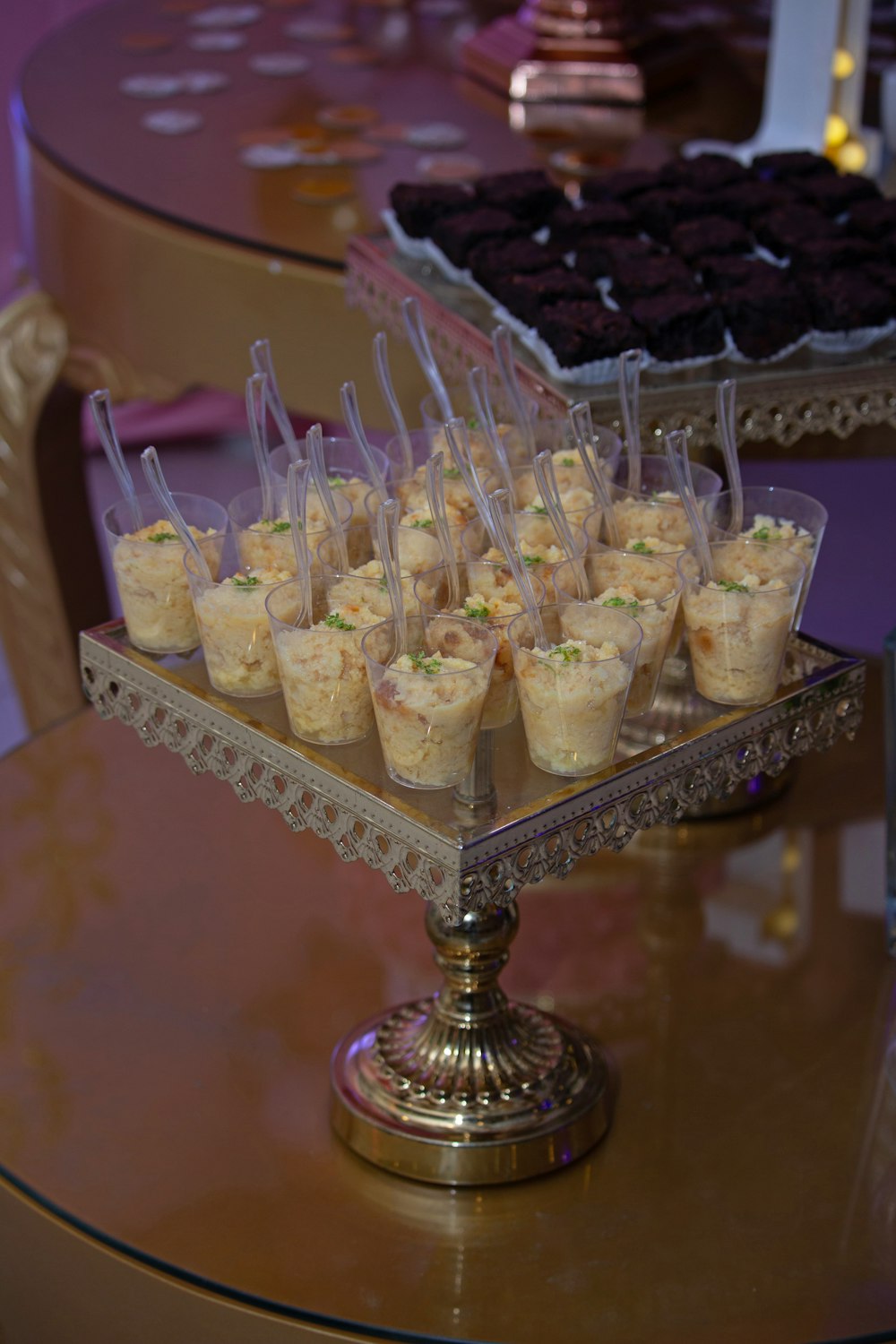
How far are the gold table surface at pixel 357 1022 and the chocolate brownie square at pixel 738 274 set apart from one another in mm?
527

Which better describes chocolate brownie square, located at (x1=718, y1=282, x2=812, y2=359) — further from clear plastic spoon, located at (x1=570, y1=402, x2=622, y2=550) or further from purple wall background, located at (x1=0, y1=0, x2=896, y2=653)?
clear plastic spoon, located at (x1=570, y1=402, x2=622, y2=550)

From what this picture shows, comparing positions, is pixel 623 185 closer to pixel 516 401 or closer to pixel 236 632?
pixel 516 401

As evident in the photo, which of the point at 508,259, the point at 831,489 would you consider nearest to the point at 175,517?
the point at 508,259

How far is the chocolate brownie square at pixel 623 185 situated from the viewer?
1855mm

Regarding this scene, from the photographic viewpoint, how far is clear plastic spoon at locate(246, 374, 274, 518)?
4.02ft

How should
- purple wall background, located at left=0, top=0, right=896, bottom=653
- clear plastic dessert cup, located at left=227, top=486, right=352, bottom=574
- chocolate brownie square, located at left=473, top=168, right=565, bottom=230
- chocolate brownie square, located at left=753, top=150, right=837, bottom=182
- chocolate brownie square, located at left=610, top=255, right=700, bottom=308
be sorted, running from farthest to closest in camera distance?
purple wall background, located at left=0, top=0, right=896, bottom=653, chocolate brownie square, located at left=753, top=150, right=837, bottom=182, chocolate brownie square, located at left=473, top=168, right=565, bottom=230, chocolate brownie square, located at left=610, top=255, right=700, bottom=308, clear plastic dessert cup, located at left=227, top=486, right=352, bottom=574

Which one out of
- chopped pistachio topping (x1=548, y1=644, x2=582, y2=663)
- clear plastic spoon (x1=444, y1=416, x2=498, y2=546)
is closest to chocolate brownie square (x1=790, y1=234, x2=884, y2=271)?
clear plastic spoon (x1=444, y1=416, x2=498, y2=546)

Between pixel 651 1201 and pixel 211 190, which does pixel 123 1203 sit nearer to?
pixel 651 1201

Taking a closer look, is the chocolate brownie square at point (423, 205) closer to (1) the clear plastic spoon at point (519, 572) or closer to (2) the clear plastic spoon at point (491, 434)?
(2) the clear plastic spoon at point (491, 434)

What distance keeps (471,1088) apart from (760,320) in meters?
0.75

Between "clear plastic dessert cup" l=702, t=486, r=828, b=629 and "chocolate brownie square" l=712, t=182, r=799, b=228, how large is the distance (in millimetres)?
648

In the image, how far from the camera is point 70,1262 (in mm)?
1162

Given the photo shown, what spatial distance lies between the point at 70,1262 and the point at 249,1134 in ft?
0.55

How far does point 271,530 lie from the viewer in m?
1.20
